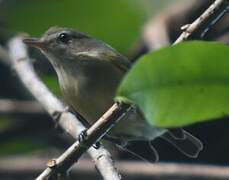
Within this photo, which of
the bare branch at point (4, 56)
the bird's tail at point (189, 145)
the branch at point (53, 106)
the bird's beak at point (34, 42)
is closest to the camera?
the branch at point (53, 106)

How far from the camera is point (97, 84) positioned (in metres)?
3.08

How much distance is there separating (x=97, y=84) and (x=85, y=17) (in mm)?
1828

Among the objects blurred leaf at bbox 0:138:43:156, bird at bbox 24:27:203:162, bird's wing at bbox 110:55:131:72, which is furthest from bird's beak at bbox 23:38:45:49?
blurred leaf at bbox 0:138:43:156

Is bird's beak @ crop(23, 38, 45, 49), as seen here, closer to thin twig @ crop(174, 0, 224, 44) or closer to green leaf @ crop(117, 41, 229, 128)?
thin twig @ crop(174, 0, 224, 44)

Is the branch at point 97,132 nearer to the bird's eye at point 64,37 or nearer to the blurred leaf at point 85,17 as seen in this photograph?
the bird's eye at point 64,37

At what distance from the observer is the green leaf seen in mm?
1292

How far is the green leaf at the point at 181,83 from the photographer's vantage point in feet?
4.24

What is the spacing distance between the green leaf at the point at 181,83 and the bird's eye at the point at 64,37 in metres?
2.21

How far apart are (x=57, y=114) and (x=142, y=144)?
695mm

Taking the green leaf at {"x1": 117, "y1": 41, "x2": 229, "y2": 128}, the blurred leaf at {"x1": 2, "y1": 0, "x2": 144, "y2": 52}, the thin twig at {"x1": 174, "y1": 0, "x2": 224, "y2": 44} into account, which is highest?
the blurred leaf at {"x1": 2, "y1": 0, "x2": 144, "y2": 52}

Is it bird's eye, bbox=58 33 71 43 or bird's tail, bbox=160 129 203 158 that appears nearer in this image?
bird's tail, bbox=160 129 203 158

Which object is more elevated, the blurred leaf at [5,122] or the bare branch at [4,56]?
the bare branch at [4,56]

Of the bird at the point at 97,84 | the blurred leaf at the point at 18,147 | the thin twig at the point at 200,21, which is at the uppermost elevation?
the blurred leaf at the point at 18,147

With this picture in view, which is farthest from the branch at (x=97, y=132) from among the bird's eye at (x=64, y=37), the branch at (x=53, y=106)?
the bird's eye at (x=64, y=37)
